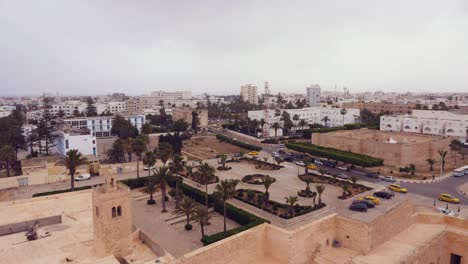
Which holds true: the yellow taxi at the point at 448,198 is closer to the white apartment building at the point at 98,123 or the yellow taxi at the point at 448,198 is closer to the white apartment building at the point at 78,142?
the white apartment building at the point at 78,142

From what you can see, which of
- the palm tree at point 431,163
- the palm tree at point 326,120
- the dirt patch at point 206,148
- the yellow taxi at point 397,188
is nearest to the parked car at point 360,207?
the yellow taxi at point 397,188

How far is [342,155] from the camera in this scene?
41.5 m

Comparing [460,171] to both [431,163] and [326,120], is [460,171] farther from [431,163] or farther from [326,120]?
[326,120]

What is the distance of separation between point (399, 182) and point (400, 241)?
56.3 ft

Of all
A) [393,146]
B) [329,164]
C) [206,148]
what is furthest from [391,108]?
[206,148]

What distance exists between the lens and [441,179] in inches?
1425

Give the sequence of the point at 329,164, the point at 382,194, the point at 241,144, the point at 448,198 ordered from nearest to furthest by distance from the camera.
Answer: the point at 448,198 → the point at 382,194 → the point at 329,164 → the point at 241,144

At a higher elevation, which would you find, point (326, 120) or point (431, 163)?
point (326, 120)

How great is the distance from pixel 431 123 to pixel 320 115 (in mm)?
26993

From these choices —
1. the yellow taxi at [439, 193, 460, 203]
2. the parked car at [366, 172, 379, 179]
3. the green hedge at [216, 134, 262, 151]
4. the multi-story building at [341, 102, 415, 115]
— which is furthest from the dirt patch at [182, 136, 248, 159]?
the multi-story building at [341, 102, 415, 115]

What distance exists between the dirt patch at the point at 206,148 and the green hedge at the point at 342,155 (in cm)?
1040

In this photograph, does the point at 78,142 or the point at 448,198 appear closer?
the point at 448,198

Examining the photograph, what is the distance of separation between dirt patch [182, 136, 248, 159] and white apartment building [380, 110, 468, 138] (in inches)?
1220

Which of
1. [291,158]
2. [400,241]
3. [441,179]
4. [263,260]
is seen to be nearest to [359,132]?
[291,158]
